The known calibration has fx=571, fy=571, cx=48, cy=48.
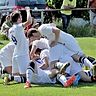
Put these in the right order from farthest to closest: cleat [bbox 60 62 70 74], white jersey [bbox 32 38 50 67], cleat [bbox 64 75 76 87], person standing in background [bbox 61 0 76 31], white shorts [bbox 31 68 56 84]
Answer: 1. person standing in background [bbox 61 0 76 31]
2. white jersey [bbox 32 38 50 67]
3. white shorts [bbox 31 68 56 84]
4. cleat [bbox 60 62 70 74]
5. cleat [bbox 64 75 76 87]

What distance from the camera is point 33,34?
12.0 meters

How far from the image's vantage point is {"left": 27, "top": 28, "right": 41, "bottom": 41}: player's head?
11.8 meters

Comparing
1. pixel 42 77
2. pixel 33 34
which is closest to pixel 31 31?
pixel 33 34

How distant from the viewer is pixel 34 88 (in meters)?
10.8

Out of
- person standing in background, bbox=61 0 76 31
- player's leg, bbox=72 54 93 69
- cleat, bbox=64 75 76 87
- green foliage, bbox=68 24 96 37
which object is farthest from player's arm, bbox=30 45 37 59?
person standing in background, bbox=61 0 76 31

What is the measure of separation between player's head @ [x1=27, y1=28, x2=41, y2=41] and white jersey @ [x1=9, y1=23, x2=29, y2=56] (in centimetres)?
32

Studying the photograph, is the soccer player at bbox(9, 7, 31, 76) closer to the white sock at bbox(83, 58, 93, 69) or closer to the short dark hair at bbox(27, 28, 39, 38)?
the short dark hair at bbox(27, 28, 39, 38)

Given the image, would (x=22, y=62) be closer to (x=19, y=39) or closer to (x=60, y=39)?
(x=19, y=39)

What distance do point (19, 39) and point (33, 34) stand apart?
0.51 m

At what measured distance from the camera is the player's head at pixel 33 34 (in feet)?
38.8

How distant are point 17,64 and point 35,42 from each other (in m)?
0.59

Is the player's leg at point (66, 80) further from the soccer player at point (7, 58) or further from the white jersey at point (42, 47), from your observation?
the soccer player at point (7, 58)

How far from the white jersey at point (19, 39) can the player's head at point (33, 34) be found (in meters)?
0.32

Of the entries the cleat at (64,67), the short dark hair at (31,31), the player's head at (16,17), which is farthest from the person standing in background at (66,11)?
the cleat at (64,67)
